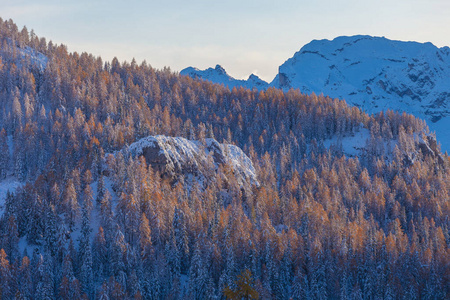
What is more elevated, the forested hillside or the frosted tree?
the frosted tree

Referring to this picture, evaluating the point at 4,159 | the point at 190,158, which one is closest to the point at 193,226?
the point at 190,158

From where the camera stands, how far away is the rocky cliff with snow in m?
128

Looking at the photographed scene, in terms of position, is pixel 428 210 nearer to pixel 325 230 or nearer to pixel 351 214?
pixel 351 214

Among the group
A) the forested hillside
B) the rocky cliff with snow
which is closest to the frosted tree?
the forested hillside

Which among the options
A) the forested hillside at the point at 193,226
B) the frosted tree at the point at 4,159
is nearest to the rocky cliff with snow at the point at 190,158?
the forested hillside at the point at 193,226

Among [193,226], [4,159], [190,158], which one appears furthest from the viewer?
[190,158]

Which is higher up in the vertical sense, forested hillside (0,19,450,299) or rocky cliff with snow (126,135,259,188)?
rocky cliff with snow (126,135,259,188)

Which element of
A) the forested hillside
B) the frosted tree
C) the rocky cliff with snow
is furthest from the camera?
the frosted tree

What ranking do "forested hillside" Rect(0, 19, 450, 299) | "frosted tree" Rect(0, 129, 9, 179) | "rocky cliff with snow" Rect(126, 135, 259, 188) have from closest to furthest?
"forested hillside" Rect(0, 19, 450, 299) < "rocky cliff with snow" Rect(126, 135, 259, 188) < "frosted tree" Rect(0, 129, 9, 179)

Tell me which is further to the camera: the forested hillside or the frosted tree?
the frosted tree

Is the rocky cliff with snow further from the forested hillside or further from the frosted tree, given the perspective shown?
the frosted tree

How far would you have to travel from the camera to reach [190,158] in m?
135

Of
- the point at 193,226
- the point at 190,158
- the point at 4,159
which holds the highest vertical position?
the point at 190,158

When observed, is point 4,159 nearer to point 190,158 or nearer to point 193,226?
point 190,158
